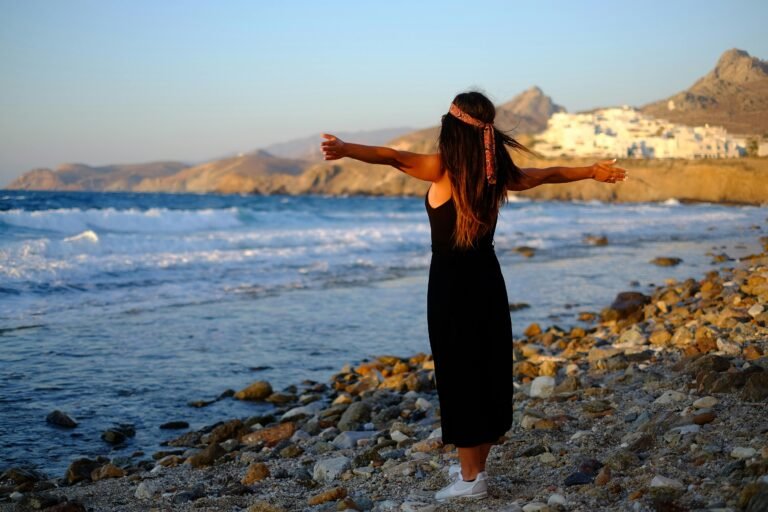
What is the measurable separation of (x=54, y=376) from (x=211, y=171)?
186454mm

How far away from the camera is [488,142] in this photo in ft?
11.5

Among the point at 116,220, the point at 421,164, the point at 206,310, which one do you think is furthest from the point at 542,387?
the point at 116,220

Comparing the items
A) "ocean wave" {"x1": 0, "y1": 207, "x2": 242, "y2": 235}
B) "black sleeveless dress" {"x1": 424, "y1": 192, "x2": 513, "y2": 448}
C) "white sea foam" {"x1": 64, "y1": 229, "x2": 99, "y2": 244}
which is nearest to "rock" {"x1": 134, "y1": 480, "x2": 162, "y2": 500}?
"black sleeveless dress" {"x1": 424, "y1": 192, "x2": 513, "y2": 448}

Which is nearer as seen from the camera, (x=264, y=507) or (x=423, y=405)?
(x=264, y=507)

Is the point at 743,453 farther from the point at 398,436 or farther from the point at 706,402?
the point at 398,436

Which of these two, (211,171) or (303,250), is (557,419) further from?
(211,171)

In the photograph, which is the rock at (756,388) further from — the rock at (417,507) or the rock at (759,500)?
the rock at (417,507)

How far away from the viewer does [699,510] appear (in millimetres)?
2914

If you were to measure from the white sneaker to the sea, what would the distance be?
278 cm

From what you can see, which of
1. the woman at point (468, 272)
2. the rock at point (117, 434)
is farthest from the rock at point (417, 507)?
the rock at point (117, 434)

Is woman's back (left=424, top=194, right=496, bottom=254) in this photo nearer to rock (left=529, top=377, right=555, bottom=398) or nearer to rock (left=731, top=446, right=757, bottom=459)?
rock (left=731, top=446, right=757, bottom=459)

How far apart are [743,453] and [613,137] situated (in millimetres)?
84064

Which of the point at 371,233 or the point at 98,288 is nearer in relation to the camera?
the point at 98,288

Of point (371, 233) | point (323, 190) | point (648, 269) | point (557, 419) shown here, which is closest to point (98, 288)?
point (557, 419)
